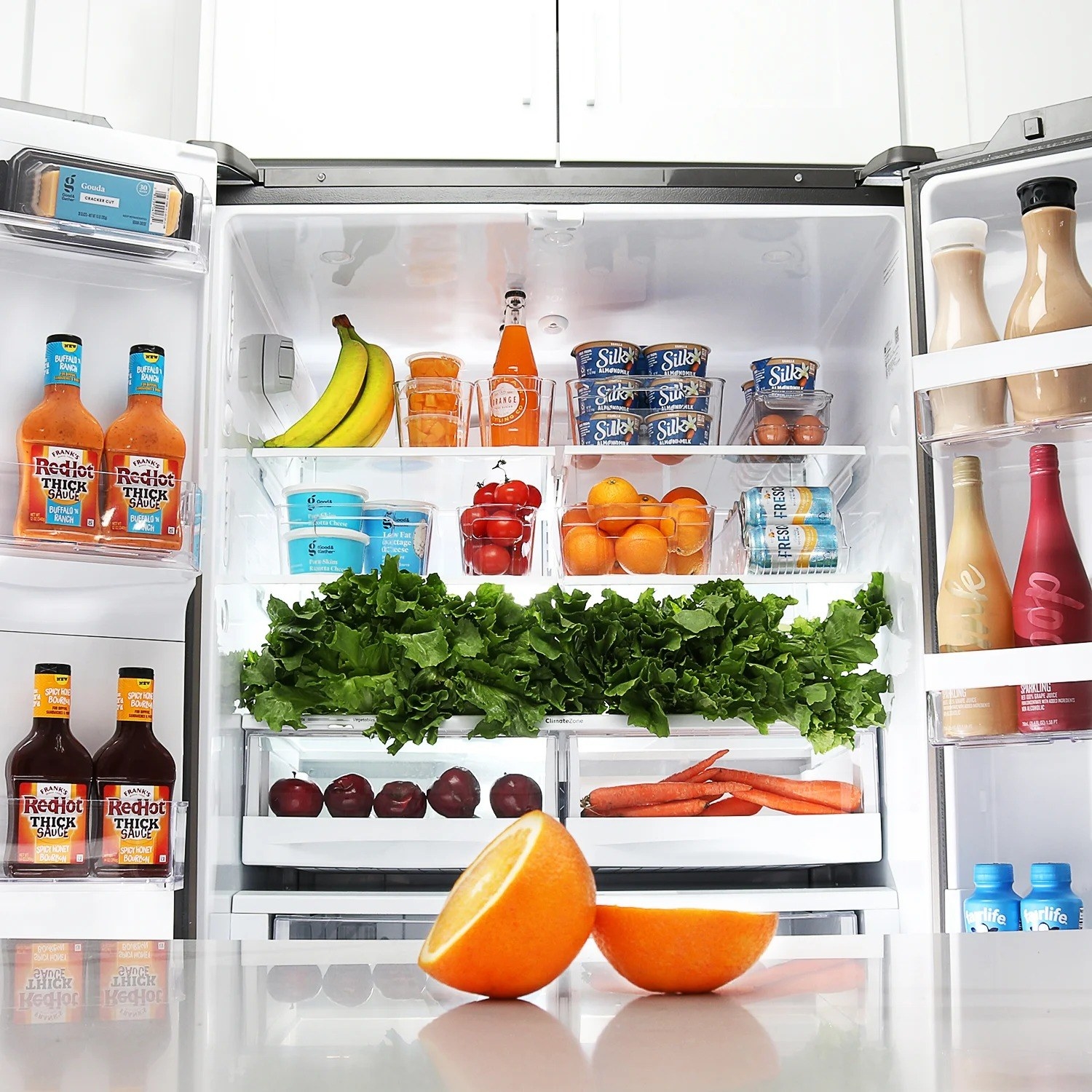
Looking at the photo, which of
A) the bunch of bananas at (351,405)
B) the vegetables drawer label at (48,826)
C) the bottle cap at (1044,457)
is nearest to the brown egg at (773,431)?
the bottle cap at (1044,457)

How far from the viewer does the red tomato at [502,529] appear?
1.90 m

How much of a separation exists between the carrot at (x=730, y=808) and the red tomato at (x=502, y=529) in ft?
1.73

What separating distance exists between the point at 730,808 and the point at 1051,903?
18.6 inches

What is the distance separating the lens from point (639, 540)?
188cm

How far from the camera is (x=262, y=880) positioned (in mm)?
1914

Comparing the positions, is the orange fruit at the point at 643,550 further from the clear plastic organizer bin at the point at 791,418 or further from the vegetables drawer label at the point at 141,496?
the vegetables drawer label at the point at 141,496

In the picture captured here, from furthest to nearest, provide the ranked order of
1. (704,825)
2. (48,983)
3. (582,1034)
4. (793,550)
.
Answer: (793,550)
(704,825)
(48,983)
(582,1034)

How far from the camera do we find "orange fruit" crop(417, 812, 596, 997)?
16.4 inches

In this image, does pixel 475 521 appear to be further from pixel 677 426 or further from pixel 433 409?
pixel 677 426

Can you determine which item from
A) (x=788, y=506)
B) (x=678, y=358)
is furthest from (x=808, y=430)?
(x=678, y=358)

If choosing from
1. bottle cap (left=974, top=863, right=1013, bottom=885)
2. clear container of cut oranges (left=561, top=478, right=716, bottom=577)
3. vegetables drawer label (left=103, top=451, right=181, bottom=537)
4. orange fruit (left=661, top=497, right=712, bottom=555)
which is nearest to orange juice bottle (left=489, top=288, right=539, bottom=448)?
clear container of cut oranges (left=561, top=478, right=716, bottom=577)

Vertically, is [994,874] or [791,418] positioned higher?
[791,418]

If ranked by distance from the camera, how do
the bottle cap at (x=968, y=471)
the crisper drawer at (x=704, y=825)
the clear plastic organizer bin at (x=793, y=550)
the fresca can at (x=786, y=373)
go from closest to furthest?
the bottle cap at (x=968, y=471) < the crisper drawer at (x=704, y=825) < the clear plastic organizer bin at (x=793, y=550) < the fresca can at (x=786, y=373)

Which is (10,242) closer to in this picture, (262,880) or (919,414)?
(262,880)
